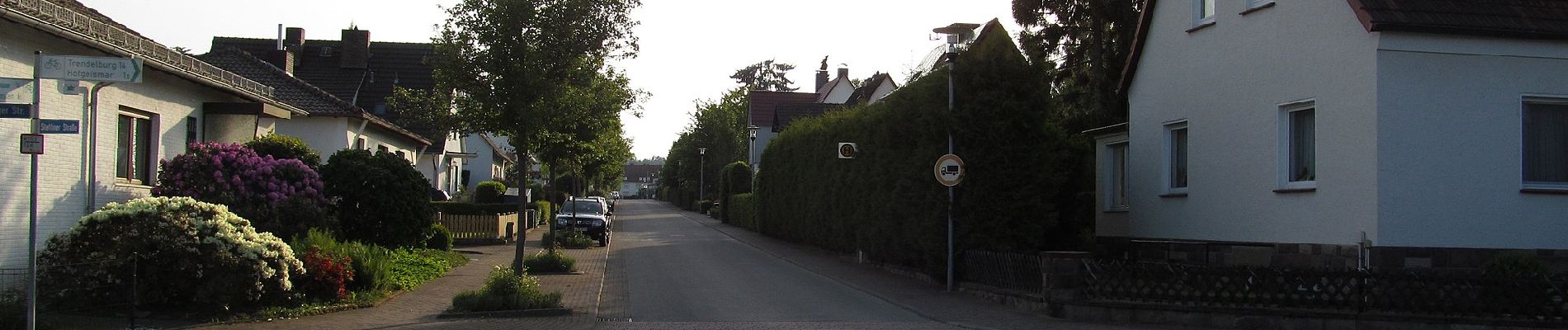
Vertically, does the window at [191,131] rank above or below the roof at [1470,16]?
below

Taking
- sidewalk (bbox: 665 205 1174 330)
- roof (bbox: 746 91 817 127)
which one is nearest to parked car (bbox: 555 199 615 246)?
sidewalk (bbox: 665 205 1174 330)

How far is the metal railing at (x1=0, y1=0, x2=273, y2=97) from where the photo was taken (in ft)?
42.3

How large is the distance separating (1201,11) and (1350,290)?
6.20 meters

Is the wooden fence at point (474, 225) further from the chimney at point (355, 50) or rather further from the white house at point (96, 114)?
the white house at point (96, 114)

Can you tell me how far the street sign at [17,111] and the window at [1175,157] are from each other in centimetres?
1515

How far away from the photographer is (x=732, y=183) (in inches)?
2265

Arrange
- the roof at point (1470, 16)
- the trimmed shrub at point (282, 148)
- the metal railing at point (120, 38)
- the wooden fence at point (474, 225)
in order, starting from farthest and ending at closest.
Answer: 1. the wooden fence at point (474, 225)
2. the trimmed shrub at point (282, 148)
3. the roof at point (1470, 16)
4. the metal railing at point (120, 38)

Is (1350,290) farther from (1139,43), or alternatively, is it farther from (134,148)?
(134,148)

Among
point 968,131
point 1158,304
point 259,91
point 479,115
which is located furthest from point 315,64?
point 1158,304

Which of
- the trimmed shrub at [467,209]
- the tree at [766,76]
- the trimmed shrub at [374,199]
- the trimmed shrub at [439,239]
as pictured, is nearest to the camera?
the trimmed shrub at [374,199]

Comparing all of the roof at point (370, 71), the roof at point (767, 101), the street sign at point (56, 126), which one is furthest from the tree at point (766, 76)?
the street sign at point (56, 126)

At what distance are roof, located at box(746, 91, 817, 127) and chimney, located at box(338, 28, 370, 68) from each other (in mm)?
28829

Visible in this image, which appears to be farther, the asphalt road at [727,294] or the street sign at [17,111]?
the asphalt road at [727,294]

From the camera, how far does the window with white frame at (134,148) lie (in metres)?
16.0
